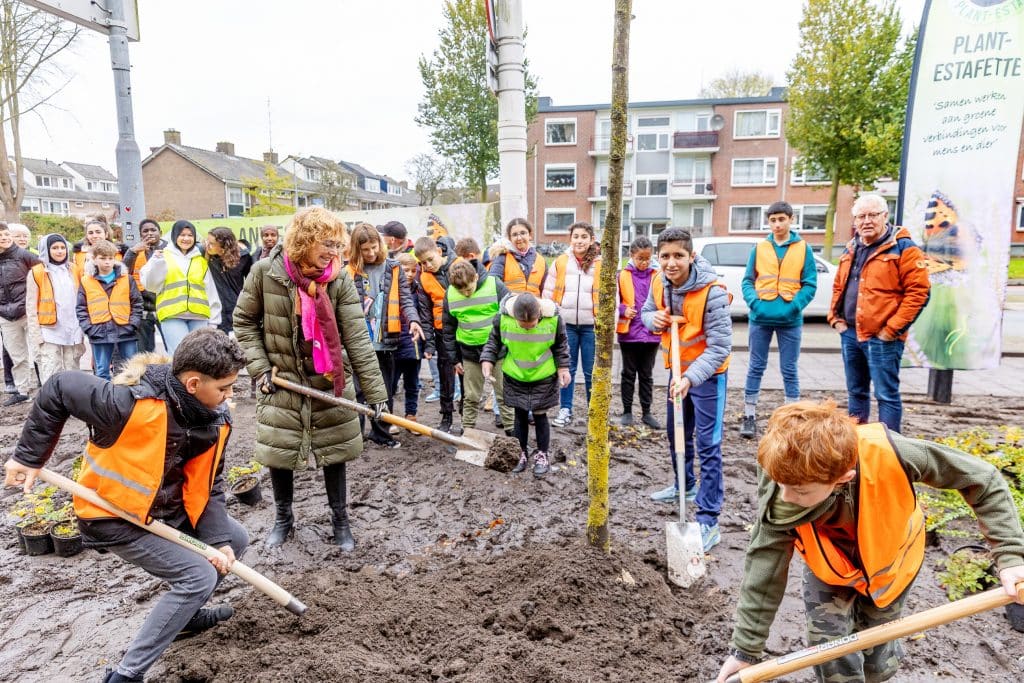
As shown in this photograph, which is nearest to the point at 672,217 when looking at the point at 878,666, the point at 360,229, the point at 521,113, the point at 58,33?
the point at 58,33

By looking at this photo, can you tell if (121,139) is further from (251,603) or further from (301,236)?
(251,603)

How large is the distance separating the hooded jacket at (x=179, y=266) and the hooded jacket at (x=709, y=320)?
4692 millimetres

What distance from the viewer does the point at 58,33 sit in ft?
58.2

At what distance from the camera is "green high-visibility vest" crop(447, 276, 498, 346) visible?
5.35 m

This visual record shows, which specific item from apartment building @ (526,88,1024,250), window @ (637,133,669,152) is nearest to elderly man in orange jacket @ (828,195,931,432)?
apartment building @ (526,88,1024,250)

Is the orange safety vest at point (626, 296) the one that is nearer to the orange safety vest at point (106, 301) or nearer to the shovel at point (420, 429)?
the shovel at point (420, 429)

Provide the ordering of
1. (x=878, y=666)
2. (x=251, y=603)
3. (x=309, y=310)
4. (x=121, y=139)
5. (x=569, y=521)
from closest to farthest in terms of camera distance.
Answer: (x=878, y=666), (x=251, y=603), (x=309, y=310), (x=569, y=521), (x=121, y=139)

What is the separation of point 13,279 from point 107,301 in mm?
1431

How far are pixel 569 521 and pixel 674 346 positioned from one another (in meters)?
1.34

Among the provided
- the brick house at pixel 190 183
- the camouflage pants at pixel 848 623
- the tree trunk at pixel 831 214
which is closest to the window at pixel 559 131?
the brick house at pixel 190 183

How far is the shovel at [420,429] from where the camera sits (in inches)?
139

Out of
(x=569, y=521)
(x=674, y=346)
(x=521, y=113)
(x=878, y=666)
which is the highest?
(x=521, y=113)

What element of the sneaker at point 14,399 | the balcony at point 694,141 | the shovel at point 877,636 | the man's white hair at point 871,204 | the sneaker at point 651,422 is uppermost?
the balcony at point 694,141

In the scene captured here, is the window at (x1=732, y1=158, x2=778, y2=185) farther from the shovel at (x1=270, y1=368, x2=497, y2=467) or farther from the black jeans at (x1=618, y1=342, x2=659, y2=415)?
the shovel at (x1=270, y1=368, x2=497, y2=467)
